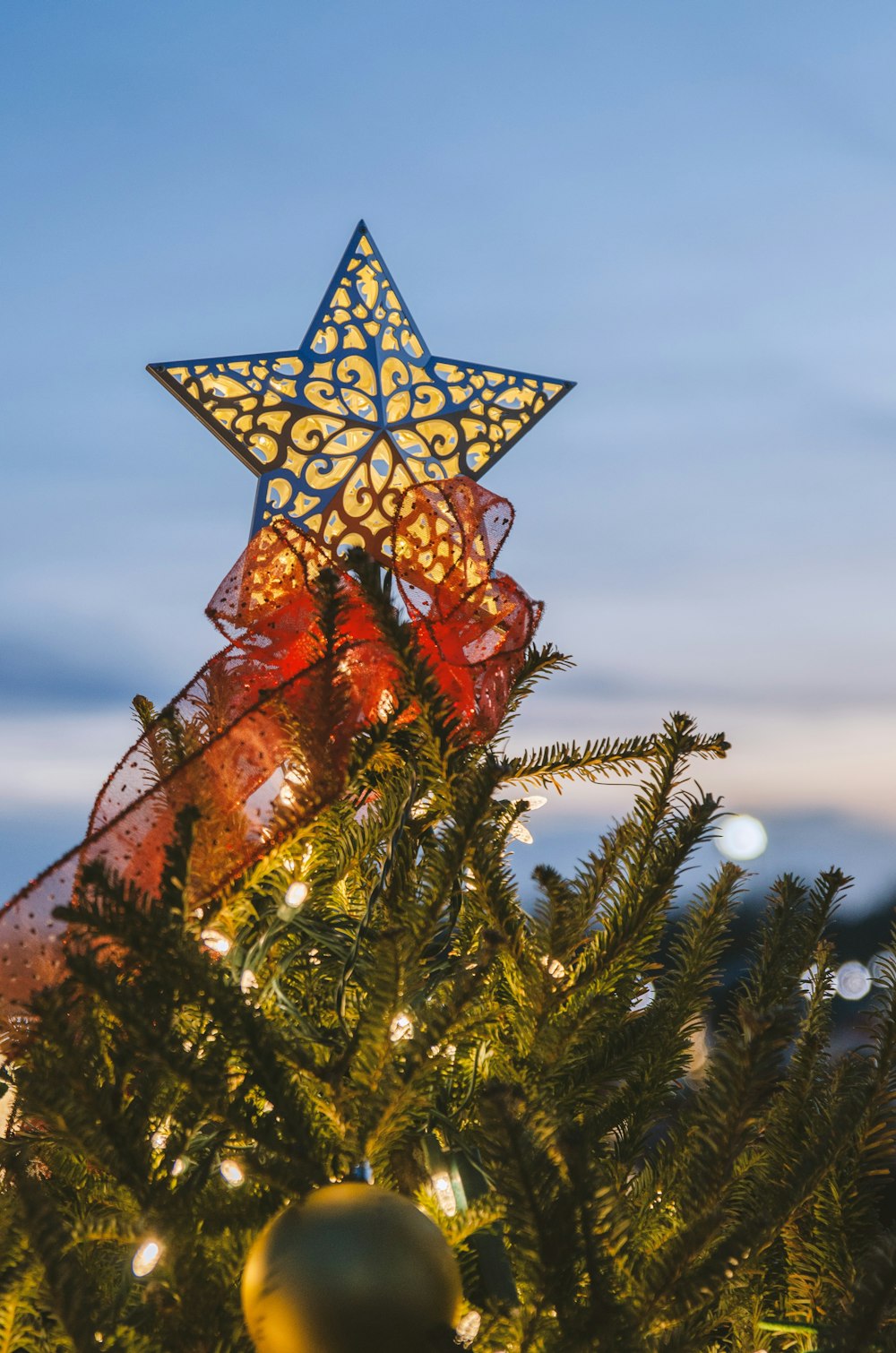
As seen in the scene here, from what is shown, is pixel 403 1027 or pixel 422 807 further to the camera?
pixel 422 807

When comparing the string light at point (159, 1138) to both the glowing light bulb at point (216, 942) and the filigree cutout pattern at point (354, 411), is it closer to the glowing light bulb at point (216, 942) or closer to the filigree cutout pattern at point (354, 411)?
the glowing light bulb at point (216, 942)

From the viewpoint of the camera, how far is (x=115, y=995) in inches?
25.0

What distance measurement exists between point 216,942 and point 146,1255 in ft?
0.87

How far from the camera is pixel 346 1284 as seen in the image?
→ 0.63 metres

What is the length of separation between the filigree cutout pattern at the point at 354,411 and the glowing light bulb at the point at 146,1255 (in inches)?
31.6

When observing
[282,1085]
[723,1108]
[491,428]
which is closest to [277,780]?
[282,1085]

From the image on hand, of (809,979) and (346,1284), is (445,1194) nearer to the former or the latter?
(346,1284)

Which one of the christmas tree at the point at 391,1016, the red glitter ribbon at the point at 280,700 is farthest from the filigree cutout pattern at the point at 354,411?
the red glitter ribbon at the point at 280,700

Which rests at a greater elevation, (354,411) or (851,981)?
(354,411)

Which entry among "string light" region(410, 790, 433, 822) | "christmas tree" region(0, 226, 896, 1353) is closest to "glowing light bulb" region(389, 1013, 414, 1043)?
"christmas tree" region(0, 226, 896, 1353)

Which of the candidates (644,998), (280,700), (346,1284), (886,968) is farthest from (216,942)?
(886,968)

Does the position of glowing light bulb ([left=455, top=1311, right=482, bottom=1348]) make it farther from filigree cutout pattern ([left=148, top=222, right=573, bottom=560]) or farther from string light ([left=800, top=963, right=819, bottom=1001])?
filigree cutout pattern ([left=148, top=222, right=573, bottom=560])

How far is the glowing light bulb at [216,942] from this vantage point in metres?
0.92

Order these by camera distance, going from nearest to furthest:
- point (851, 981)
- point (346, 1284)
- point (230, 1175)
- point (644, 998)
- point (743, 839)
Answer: point (346, 1284) → point (230, 1175) → point (644, 998) → point (743, 839) → point (851, 981)
